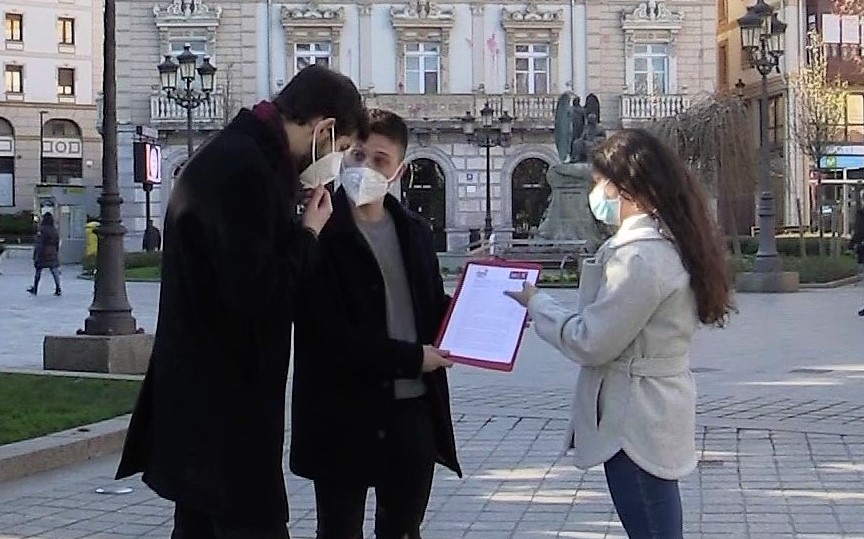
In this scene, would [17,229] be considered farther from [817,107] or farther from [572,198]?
[572,198]

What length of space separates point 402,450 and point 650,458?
0.76 m

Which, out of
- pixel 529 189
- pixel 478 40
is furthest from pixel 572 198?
pixel 478 40

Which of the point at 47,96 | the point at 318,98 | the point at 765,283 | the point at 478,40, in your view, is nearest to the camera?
the point at 318,98

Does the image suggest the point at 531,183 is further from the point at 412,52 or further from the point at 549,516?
the point at 549,516

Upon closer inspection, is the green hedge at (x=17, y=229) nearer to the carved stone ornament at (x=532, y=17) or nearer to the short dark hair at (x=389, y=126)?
the carved stone ornament at (x=532, y=17)

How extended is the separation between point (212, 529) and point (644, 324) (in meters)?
1.34

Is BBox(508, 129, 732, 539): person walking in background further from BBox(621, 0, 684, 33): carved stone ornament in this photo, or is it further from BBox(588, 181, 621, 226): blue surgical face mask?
BBox(621, 0, 684, 33): carved stone ornament

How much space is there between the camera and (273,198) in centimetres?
351

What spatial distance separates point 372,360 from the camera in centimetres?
402

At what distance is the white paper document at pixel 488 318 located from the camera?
4.11m

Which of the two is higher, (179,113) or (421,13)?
(421,13)

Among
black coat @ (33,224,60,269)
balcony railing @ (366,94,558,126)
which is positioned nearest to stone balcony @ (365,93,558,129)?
balcony railing @ (366,94,558,126)

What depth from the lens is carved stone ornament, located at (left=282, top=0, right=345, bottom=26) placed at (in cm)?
4631

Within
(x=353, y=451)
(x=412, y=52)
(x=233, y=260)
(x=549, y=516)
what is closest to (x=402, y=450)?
(x=353, y=451)
